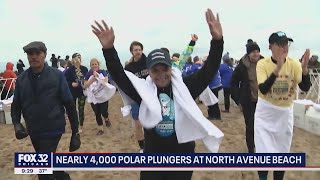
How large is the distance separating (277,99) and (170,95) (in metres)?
1.93

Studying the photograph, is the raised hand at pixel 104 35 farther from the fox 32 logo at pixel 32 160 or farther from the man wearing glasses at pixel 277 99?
the man wearing glasses at pixel 277 99

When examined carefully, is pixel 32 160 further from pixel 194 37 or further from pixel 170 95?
pixel 194 37

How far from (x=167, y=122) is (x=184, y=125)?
136 millimetres

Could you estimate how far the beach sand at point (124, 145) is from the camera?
19.1ft

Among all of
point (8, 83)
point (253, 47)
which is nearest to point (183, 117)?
point (253, 47)

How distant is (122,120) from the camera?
11086mm

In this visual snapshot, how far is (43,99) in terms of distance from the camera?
4332 mm

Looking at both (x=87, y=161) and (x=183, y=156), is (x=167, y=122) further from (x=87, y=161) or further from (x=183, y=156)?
(x=87, y=161)

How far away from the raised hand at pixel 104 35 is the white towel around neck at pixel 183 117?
420 millimetres

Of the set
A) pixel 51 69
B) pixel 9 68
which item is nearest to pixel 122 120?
pixel 9 68

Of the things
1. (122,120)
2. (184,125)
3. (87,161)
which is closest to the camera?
(184,125)

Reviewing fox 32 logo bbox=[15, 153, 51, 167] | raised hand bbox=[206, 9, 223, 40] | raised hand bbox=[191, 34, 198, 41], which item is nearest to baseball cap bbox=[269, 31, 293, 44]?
raised hand bbox=[206, 9, 223, 40]

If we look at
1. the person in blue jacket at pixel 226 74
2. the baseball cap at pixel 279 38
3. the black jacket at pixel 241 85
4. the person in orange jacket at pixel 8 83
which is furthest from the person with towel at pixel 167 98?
the person in orange jacket at pixel 8 83

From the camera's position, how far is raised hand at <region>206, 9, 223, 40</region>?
9.68ft
